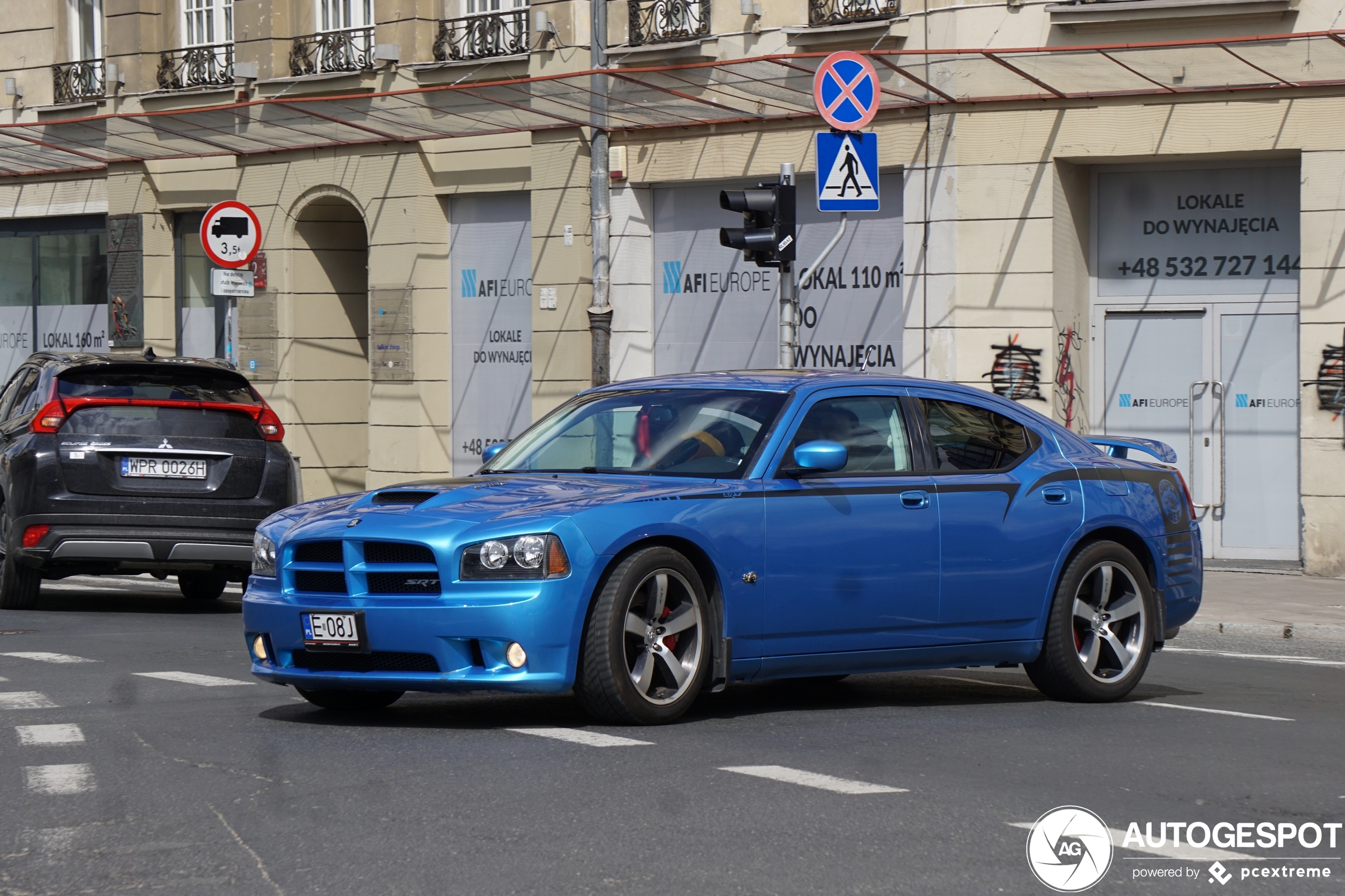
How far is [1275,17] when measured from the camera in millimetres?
17078

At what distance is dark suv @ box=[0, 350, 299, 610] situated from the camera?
13.0m

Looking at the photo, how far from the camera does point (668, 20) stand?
20844mm

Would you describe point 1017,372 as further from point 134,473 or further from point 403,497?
point 403,497

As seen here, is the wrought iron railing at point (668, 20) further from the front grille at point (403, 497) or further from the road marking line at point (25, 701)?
the front grille at point (403, 497)

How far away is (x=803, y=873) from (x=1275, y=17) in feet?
45.6

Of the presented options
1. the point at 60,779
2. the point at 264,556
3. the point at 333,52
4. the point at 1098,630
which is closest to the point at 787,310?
the point at 1098,630

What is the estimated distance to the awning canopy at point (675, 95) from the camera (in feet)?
56.7

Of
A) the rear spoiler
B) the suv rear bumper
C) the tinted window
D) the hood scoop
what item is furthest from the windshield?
the tinted window

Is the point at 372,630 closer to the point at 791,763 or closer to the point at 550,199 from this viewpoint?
the point at 791,763

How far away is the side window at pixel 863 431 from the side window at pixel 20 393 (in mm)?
Result: 7362

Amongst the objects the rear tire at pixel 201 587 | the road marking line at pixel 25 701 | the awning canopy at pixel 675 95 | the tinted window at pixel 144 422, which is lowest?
the rear tire at pixel 201 587

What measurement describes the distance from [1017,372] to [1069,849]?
1331 cm

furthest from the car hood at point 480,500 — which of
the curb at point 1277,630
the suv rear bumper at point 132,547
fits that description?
the curb at point 1277,630

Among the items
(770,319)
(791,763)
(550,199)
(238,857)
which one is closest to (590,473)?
(791,763)
